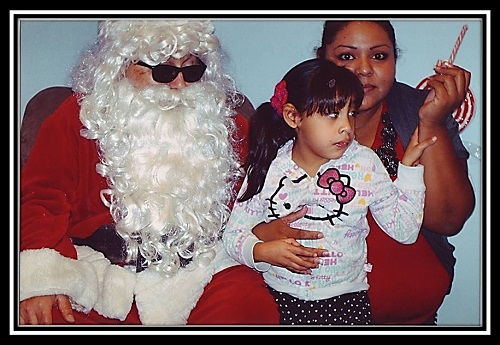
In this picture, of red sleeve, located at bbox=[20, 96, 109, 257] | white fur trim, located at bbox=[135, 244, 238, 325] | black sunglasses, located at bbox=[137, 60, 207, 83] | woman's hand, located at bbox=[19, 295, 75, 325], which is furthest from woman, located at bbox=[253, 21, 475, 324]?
woman's hand, located at bbox=[19, 295, 75, 325]

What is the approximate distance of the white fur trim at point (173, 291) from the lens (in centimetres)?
236

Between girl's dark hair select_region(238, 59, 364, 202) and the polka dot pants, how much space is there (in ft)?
1.18

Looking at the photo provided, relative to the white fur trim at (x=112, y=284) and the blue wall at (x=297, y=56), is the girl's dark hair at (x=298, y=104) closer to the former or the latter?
the blue wall at (x=297, y=56)

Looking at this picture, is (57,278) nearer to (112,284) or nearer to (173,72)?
(112,284)

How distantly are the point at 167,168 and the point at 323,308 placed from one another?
66cm

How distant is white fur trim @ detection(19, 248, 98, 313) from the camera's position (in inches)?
92.0

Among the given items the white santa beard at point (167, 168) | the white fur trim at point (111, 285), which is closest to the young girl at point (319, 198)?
the white santa beard at point (167, 168)

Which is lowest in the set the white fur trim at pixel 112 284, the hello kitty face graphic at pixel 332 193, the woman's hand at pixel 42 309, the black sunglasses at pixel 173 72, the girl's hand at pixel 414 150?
the woman's hand at pixel 42 309

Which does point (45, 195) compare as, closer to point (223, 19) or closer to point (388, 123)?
point (223, 19)

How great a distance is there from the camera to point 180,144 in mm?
2393

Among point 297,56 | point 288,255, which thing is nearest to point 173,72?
point 297,56

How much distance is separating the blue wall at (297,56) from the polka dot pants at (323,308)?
0.28m

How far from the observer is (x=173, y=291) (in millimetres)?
2365
